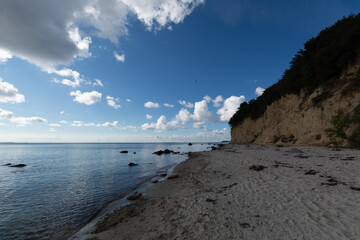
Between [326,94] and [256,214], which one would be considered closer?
[256,214]

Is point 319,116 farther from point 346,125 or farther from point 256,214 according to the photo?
point 256,214

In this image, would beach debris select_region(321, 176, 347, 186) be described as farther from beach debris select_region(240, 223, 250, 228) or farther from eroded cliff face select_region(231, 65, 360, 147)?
eroded cliff face select_region(231, 65, 360, 147)

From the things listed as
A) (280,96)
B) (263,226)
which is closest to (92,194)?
(263,226)

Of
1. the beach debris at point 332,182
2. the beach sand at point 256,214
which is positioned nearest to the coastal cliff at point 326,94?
the beach debris at point 332,182

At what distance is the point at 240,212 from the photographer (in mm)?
5051

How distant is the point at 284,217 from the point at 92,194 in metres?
11.0

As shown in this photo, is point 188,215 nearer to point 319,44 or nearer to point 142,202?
point 142,202

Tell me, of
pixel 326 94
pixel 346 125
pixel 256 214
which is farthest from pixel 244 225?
pixel 326 94

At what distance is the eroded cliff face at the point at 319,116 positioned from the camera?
1739 cm

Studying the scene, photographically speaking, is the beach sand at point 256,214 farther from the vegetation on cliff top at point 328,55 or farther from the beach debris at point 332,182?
the vegetation on cliff top at point 328,55

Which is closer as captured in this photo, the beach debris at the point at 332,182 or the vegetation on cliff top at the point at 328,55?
the beach debris at the point at 332,182

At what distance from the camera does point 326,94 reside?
2208 centimetres

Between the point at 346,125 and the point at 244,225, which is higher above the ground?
the point at 346,125

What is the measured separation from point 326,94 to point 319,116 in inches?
136
